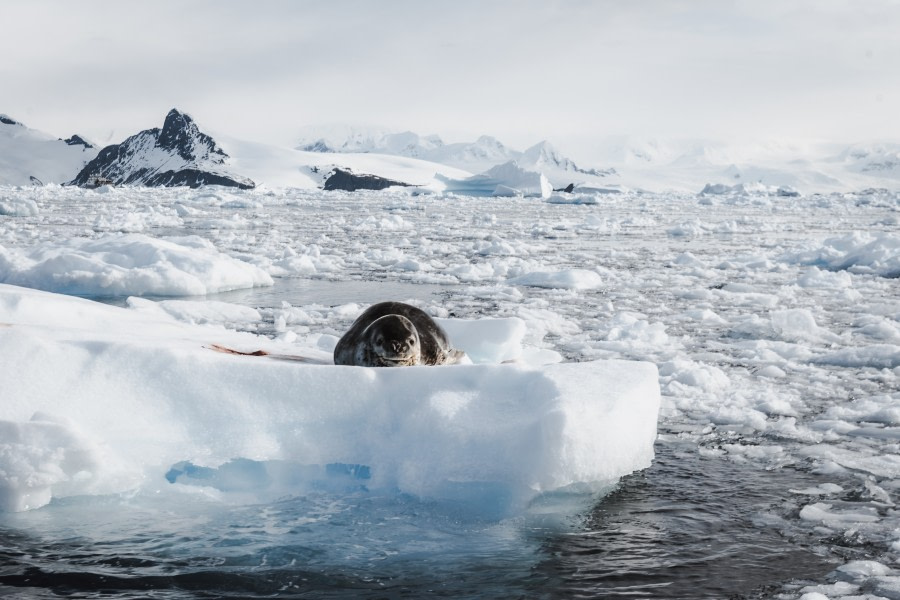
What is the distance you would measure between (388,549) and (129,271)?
27.2 feet

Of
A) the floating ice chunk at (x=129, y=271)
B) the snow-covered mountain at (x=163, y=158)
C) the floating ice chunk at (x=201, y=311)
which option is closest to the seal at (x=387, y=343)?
the floating ice chunk at (x=201, y=311)

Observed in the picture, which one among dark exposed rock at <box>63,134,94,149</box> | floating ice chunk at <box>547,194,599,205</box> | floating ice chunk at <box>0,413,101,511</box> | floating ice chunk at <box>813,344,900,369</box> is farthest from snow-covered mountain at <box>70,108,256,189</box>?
floating ice chunk at <box>0,413,101,511</box>

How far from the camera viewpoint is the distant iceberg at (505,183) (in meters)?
60.7

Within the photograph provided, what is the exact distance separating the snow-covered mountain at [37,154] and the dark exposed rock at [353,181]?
103507 mm

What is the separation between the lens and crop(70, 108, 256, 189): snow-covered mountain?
122m

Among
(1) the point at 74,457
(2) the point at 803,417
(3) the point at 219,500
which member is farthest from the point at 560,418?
(2) the point at 803,417

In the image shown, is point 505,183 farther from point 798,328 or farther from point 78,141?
point 78,141

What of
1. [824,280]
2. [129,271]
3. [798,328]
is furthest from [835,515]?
[824,280]

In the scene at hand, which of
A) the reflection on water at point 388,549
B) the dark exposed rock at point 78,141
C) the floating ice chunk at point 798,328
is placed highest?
the dark exposed rock at point 78,141

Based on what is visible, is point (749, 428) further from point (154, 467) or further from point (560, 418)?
point (154, 467)

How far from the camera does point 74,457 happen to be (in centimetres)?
324

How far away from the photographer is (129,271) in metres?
10.4

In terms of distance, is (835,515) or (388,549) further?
(835,515)

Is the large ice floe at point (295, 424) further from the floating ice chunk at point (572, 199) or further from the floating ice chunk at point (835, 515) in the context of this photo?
the floating ice chunk at point (572, 199)
